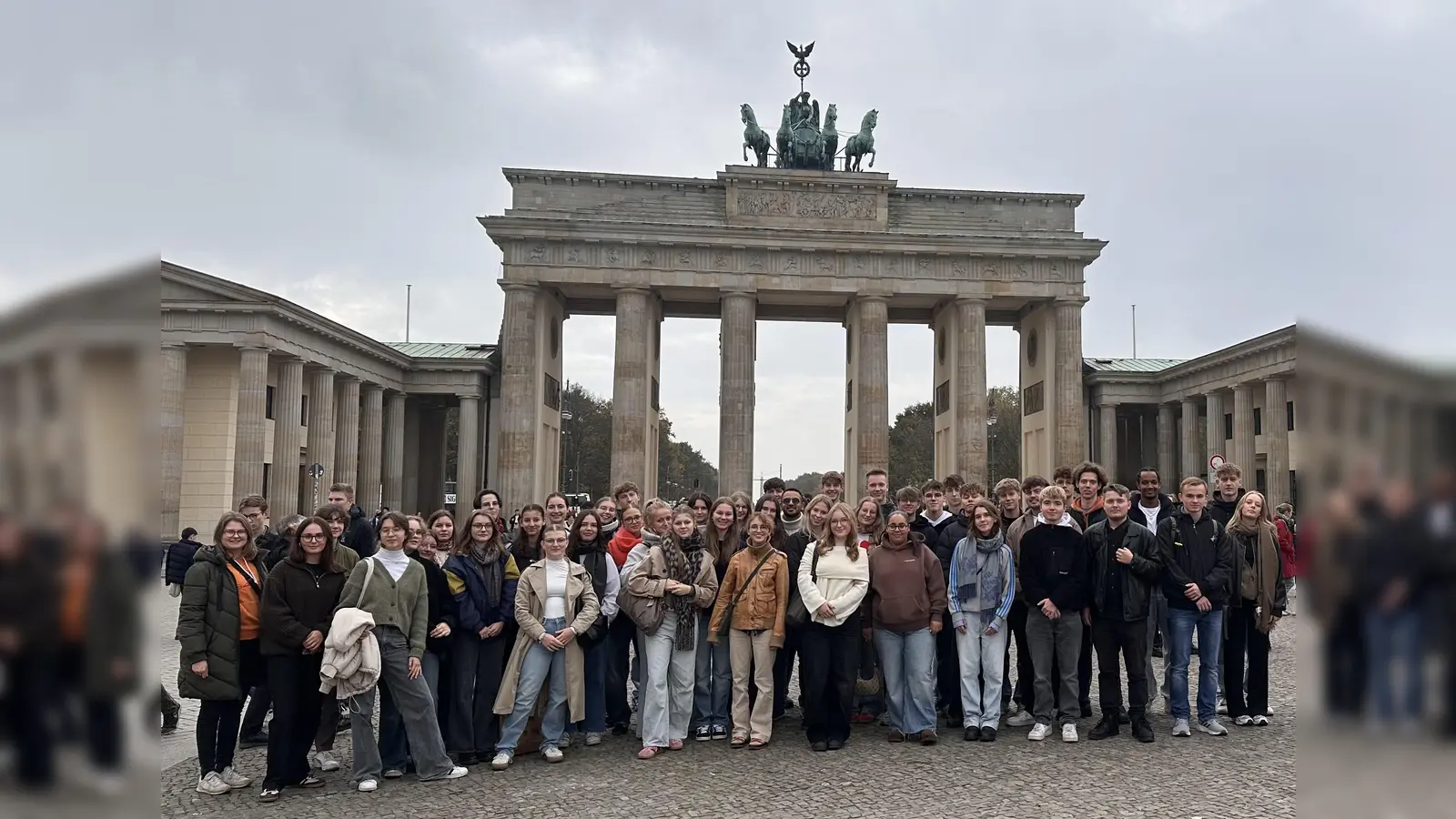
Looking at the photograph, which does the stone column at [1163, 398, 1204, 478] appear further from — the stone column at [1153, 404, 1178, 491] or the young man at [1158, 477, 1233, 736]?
the young man at [1158, 477, 1233, 736]

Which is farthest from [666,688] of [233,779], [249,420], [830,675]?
[249,420]

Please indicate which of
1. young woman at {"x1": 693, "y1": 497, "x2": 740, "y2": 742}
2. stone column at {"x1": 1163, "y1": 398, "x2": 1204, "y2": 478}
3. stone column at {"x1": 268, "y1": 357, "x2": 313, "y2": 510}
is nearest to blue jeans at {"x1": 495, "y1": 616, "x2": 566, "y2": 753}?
young woman at {"x1": 693, "y1": 497, "x2": 740, "y2": 742}

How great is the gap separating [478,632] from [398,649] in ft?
2.48

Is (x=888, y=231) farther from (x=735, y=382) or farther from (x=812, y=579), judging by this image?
(x=812, y=579)

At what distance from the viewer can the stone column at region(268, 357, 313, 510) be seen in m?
35.4

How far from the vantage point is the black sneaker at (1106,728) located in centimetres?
873

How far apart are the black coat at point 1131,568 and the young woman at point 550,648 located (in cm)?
463

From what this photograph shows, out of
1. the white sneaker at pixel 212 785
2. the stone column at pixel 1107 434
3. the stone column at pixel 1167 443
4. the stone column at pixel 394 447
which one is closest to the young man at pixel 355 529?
the white sneaker at pixel 212 785

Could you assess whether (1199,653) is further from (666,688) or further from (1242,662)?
(666,688)

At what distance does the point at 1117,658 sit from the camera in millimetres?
8859

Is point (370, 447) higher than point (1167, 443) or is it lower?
lower

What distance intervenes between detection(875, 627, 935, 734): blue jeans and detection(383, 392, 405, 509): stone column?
39991mm

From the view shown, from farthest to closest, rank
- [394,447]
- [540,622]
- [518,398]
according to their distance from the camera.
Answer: [394,447] < [518,398] < [540,622]

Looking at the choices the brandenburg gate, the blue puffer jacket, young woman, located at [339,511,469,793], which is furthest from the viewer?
the brandenburg gate
